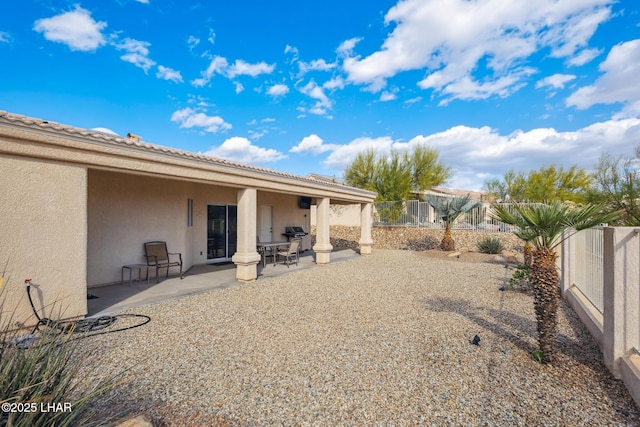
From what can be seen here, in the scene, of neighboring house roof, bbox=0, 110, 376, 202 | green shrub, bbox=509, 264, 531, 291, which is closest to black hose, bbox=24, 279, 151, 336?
neighboring house roof, bbox=0, 110, 376, 202

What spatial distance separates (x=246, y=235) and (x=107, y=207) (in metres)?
3.76

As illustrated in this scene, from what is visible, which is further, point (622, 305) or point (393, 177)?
point (393, 177)

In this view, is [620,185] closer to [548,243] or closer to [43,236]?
[548,243]

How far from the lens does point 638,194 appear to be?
15234 millimetres

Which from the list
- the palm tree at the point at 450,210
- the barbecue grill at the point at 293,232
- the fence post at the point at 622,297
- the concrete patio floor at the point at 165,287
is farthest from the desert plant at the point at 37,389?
the palm tree at the point at 450,210

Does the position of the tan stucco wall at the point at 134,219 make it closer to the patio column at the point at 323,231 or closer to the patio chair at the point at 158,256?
the patio chair at the point at 158,256

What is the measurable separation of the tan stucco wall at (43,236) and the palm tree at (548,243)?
6978 mm

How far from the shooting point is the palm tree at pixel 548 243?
4.02 meters

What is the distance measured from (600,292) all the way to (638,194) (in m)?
15.1

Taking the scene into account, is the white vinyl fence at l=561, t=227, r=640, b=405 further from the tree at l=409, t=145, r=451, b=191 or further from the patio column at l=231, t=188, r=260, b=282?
the tree at l=409, t=145, r=451, b=191

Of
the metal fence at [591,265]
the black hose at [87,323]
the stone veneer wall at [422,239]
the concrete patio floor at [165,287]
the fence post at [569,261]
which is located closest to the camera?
the black hose at [87,323]

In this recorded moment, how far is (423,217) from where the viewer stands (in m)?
20.3

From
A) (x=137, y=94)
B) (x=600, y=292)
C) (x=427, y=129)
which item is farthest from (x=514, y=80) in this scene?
(x=137, y=94)

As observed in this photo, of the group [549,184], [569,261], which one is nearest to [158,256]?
[569,261]
